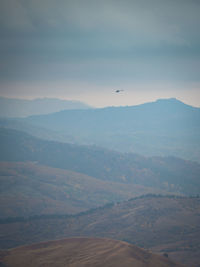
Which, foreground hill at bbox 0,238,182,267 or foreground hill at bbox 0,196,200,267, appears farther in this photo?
foreground hill at bbox 0,196,200,267

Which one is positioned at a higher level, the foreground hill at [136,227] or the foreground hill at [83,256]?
the foreground hill at [83,256]

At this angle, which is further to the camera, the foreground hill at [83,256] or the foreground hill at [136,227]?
the foreground hill at [136,227]

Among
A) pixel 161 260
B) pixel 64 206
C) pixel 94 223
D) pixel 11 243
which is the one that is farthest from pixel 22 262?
pixel 64 206

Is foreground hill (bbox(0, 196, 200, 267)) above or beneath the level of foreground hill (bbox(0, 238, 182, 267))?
beneath

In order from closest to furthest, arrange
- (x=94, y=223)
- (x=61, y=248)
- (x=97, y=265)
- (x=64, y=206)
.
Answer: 1. (x=97, y=265)
2. (x=61, y=248)
3. (x=94, y=223)
4. (x=64, y=206)

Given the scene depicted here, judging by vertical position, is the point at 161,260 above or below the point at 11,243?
above

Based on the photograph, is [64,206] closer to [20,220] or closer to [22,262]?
[20,220]
